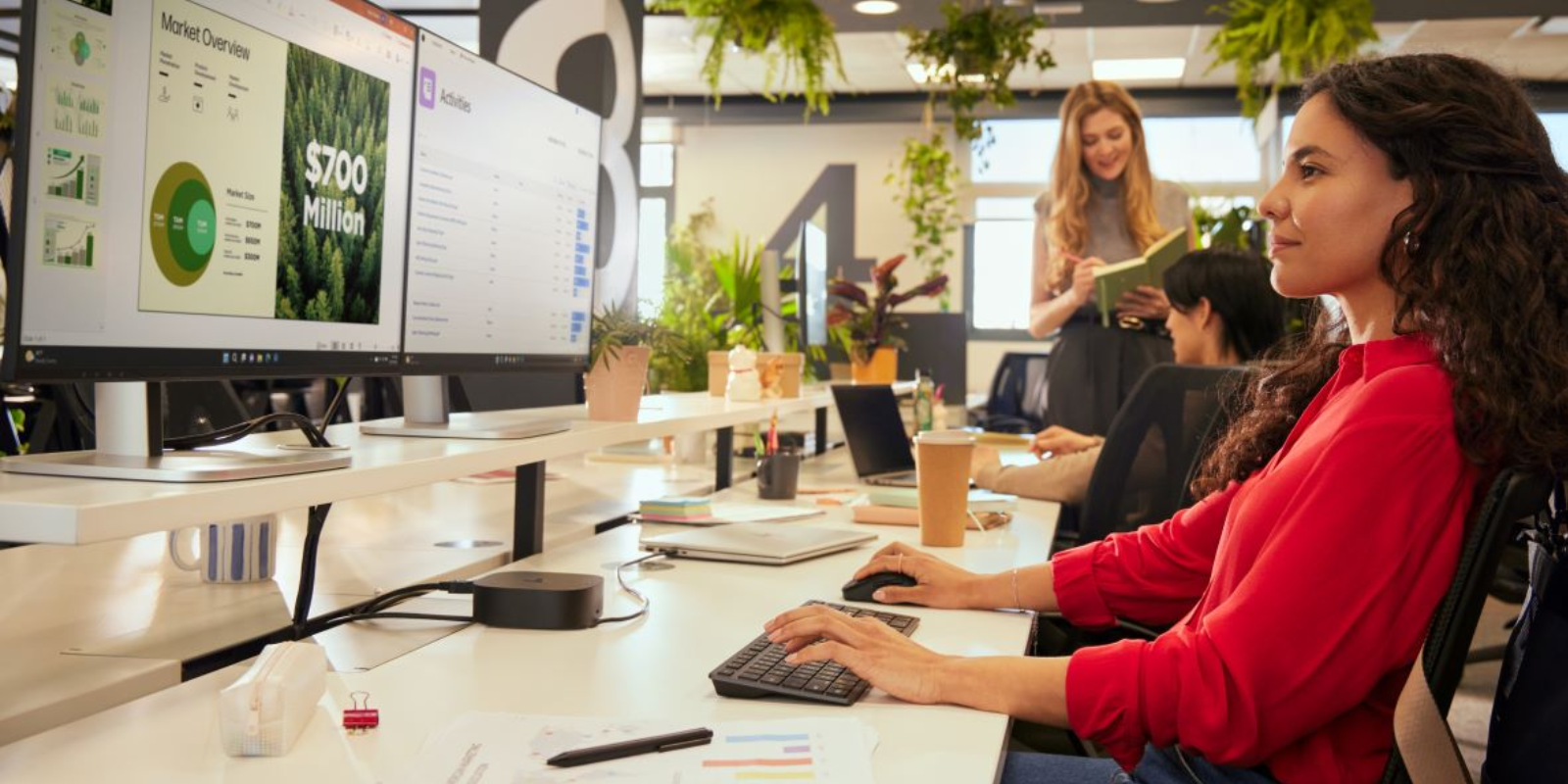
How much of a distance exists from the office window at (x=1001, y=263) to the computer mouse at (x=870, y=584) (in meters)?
8.68

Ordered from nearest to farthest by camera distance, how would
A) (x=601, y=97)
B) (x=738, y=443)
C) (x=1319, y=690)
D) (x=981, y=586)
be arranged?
(x=1319, y=690), (x=981, y=586), (x=738, y=443), (x=601, y=97)

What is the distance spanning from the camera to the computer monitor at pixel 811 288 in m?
3.67

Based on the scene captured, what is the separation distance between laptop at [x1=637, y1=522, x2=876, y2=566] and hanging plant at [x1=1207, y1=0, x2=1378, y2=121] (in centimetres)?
357

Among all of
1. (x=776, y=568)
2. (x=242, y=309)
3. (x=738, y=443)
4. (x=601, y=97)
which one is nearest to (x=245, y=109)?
(x=242, y=309)

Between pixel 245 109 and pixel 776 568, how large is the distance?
3.15ft

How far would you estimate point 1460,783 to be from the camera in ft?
3.20

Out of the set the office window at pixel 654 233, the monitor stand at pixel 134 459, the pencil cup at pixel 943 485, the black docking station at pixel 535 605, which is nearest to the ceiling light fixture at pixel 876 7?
the office window at pixel 654 233

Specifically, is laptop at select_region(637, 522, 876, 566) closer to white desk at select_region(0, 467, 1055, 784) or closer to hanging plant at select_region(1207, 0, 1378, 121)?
white desk at select_region(0, 467, 1055, 784)

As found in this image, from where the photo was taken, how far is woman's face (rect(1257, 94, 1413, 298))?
47.5 inches

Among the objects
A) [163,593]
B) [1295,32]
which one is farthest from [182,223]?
[1295,32]

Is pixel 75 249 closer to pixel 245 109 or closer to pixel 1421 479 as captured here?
pixel 245 109

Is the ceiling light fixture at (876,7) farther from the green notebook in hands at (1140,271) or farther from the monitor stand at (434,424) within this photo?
the monitor stand at (434,424)

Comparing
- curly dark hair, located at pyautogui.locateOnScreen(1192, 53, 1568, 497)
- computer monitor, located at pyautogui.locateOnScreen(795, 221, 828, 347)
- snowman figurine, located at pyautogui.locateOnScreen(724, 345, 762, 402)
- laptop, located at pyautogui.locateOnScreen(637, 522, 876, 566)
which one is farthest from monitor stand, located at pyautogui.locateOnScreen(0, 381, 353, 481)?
computer monitor, located at pyautogui.locateOnScreen(795, 221, 828, 347)

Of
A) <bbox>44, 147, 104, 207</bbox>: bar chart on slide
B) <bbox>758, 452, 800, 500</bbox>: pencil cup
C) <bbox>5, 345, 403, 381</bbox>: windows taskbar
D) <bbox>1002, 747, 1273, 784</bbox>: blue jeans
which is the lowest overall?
<bbox>1002, 747, 1273, 784</bbox>: blue jeans
